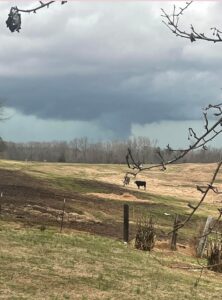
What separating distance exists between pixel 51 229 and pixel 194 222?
42.2 feet

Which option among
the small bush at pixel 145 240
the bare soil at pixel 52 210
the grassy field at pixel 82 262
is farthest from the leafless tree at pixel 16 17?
the bare soil at pixel 52 210

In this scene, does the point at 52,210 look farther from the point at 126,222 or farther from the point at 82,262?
the point at 82,262

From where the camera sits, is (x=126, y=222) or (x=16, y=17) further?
(x=126, y=222)

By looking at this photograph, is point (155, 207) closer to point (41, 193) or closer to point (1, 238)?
point (41, 193)

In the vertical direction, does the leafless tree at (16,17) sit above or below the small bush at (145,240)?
above

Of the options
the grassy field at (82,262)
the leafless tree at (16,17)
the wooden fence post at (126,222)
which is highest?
the leafless tree at (16,17)

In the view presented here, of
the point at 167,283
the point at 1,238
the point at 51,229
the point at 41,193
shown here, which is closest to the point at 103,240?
Result: the point at 51,229

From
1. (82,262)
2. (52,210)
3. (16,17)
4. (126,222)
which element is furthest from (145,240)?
(16,17)

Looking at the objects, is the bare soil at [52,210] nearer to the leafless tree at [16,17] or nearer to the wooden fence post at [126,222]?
the wooden fence post at [126,222]

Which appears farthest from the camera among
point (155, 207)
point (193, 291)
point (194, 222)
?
point (155, 207)

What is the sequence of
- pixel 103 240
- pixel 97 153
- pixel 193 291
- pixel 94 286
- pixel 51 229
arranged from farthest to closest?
pixel 97 153 < pixel 51 229 < pixel 103 240 < pixel 193 291 < pixel 94 286

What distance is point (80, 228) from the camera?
24781 millimetres

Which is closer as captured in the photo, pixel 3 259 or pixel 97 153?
pixel 3 259

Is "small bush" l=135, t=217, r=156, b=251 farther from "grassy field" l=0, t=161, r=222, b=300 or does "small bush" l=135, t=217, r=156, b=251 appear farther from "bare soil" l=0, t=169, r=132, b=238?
"bare soil" l=0, t=169, r=132, b=238
